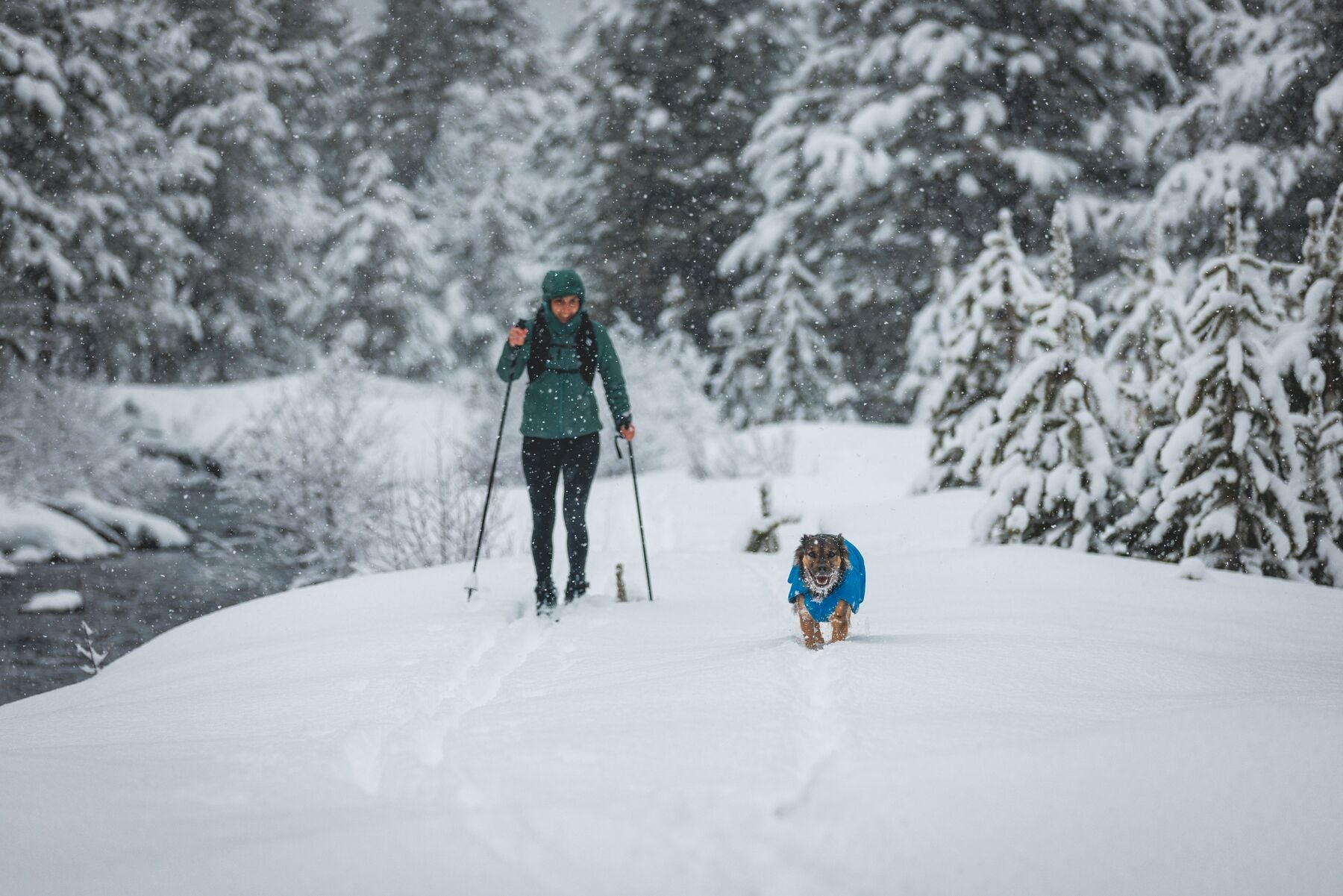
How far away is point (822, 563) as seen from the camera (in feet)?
9.29

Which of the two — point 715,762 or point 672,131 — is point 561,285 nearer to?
point 715,762

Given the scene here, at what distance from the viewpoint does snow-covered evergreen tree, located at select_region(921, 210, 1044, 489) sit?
7.28 meters

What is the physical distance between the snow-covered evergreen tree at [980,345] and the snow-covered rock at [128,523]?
Answer: 1013 cm

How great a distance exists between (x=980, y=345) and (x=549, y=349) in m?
4.76

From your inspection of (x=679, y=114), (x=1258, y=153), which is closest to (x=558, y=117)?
(x=679, y=114)

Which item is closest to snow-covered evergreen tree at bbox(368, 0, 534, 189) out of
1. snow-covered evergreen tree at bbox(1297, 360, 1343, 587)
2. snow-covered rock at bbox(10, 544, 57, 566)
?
snow-covered rock at bbox(10, 544, 57, 566)

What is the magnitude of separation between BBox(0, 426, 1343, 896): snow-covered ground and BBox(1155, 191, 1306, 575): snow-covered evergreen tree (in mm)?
1315

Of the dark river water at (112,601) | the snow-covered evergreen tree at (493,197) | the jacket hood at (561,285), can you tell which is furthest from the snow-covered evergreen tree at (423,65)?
the jacket hood at (561,285)

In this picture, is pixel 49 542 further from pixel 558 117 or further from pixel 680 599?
pixel 558 117

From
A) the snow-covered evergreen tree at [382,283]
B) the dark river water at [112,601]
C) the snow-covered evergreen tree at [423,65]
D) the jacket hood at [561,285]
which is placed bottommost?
the dark river water at [112,601]

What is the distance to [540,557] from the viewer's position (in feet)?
14.2

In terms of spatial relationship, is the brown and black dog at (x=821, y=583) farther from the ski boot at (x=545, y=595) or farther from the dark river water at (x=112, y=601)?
the dark river water at (x=112, y=601)

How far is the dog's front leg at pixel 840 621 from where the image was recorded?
2.98 m

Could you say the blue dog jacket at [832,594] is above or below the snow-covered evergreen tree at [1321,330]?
below
